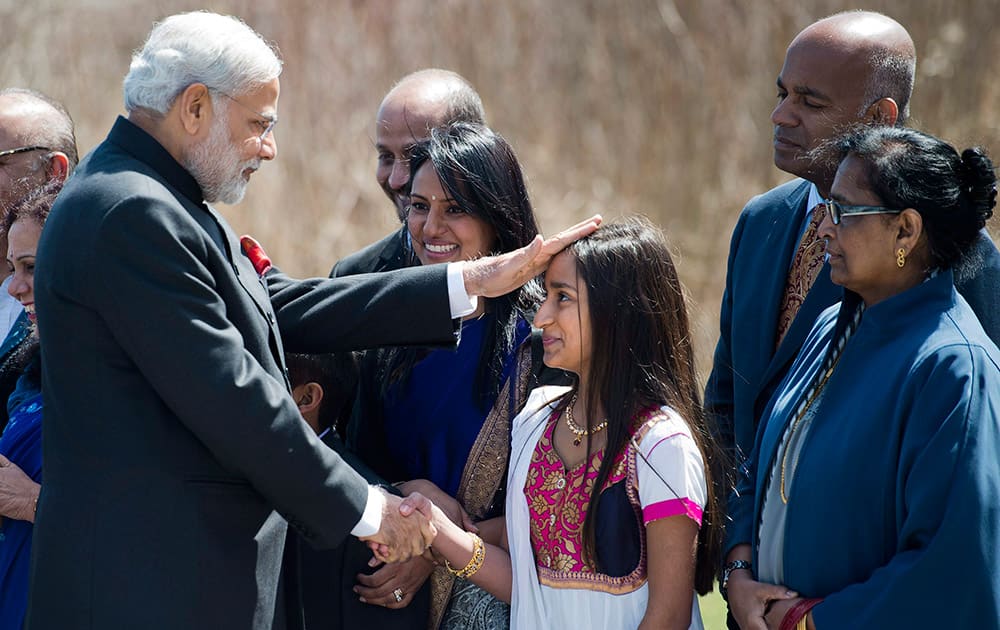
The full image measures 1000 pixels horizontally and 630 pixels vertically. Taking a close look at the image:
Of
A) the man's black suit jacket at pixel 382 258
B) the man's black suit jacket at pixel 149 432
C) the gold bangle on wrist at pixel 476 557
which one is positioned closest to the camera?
the man's black suit jacket at pixel 149 432

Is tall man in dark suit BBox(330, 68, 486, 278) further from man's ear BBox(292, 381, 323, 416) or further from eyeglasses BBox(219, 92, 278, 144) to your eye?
eyeglasses BBox(219, 92, 278, 144)

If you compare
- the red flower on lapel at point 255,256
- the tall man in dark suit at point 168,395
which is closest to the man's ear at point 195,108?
the tall man in dark suit at point 168,395

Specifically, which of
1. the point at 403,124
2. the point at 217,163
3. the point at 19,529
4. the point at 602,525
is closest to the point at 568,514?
the point at 602,525

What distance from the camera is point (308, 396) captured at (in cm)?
327

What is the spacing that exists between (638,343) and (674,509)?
422 mm

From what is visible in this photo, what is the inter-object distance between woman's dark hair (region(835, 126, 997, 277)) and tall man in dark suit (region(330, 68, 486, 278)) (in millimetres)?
1863

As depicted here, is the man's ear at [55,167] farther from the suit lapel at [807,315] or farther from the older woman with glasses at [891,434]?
the older woman with glasses at [891,434]

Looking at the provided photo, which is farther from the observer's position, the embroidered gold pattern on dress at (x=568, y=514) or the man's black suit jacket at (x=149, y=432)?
the embroidered gold pattern on dress at (x=568, y=514)

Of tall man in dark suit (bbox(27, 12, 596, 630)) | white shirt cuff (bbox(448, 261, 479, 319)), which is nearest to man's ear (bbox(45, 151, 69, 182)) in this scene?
tall man in dark suit (bbox(27, 12, 596, 630))

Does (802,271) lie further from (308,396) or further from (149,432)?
(149,432)

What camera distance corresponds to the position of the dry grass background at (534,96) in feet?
25.6

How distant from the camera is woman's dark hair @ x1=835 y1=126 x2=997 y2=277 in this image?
254 centimetres

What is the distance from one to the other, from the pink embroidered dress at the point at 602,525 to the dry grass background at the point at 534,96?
5.05 m

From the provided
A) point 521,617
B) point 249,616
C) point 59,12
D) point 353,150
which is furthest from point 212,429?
point 59,12
